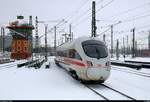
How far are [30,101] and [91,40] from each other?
6855mm

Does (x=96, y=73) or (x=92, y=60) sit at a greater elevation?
(x=92, y=60)

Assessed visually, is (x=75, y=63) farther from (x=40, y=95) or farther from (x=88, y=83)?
(x=40, y=95)

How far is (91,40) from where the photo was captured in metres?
15.6

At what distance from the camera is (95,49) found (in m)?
15.0

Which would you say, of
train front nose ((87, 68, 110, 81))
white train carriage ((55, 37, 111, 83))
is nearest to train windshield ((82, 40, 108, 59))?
white train carriage ((55, 37, 111, 83))

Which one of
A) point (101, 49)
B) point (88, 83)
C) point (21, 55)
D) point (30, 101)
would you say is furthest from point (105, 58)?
point (21, 55)

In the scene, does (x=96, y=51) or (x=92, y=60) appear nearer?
(x=92, y=60)

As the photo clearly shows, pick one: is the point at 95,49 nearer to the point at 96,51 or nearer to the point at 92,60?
the point at 96,51

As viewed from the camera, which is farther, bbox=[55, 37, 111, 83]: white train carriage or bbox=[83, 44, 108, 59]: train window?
bbox=[83, 44, 108, 59]: train window

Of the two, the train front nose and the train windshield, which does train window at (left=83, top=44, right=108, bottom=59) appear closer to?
the train windshield

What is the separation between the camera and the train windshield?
48.5 feet

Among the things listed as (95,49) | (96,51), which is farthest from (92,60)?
(95,49)

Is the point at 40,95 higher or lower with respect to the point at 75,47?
lower

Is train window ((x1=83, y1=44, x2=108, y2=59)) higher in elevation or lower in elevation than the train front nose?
higher
